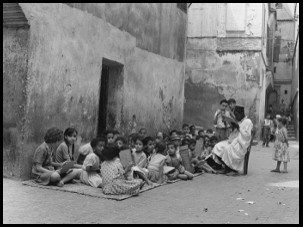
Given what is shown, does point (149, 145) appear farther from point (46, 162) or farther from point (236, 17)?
point (236, 17)

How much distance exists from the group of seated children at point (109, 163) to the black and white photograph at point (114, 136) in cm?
2

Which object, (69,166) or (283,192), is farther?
(283,192)

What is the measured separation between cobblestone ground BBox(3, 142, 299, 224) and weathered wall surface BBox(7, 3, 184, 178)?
1.37 m

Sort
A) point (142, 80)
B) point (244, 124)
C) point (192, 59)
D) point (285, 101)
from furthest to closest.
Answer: point (285, 101)
point (192, 59)
point (142, 80)
point (244, 124)

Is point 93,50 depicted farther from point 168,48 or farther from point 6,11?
point 168,48

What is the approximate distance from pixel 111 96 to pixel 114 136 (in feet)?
6.94

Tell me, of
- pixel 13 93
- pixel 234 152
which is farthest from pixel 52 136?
pixel 234 152

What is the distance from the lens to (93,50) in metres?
8.84

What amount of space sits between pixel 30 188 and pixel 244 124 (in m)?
5.48

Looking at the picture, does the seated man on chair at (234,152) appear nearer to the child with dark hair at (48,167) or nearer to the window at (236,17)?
the child with dark hair at (48,167)

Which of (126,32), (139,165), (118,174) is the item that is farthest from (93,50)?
(118,174)

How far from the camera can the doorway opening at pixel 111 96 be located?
33.8ft

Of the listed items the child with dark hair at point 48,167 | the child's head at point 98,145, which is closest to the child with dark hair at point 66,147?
the child with dark hair at point 48,167

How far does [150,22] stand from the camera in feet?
38.0
